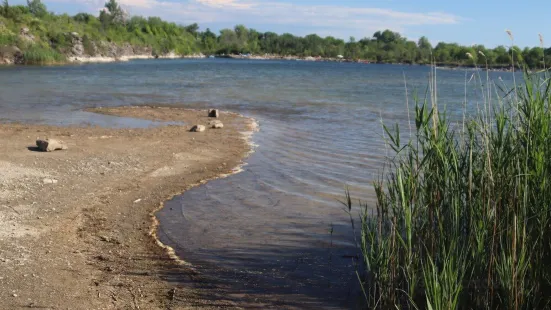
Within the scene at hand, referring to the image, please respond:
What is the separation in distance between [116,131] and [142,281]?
12276mm

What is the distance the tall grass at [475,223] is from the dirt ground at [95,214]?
213 centimetres

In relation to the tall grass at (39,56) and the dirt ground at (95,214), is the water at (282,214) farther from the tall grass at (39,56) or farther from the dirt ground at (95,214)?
the tall grass at (39,56)

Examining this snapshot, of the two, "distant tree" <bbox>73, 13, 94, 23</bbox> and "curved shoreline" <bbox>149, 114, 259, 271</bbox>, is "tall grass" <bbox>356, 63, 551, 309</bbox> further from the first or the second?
"distant tree" <bbox>73, 13, 94, 23</bbox>

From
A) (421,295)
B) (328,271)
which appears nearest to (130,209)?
(328,271)

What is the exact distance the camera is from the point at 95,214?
9.82m

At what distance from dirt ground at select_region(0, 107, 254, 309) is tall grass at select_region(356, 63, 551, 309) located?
7.00 feet

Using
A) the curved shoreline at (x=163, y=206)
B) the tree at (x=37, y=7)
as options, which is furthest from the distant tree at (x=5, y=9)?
the curved shoreline at (x=163, y=206)

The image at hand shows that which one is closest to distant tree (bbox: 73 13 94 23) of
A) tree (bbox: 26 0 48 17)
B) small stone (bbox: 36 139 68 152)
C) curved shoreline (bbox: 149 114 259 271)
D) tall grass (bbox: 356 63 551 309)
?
tree (bbox: 26 0 48 17)

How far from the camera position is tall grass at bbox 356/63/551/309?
5258mm

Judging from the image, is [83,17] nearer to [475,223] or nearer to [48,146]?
[48,146]

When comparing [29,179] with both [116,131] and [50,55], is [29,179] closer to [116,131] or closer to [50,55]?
[116,131]

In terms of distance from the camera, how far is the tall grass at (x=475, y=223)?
5.26m

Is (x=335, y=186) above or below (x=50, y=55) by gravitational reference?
below

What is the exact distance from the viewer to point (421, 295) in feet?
19.4
